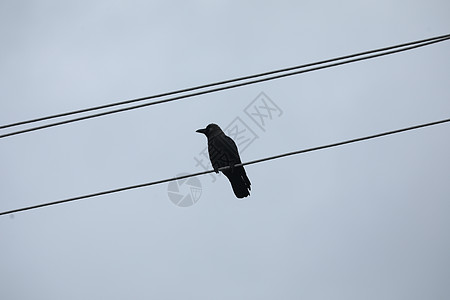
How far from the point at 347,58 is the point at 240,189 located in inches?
159

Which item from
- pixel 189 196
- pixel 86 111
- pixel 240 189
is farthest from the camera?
pixel 189 196

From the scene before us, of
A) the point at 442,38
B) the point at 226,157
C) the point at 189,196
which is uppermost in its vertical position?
the point at 189,196

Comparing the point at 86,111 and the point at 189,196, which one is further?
the point at 189,196

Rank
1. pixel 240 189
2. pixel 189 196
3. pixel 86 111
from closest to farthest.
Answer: pixel 86 111
pixel 240 189
pixel 189 196

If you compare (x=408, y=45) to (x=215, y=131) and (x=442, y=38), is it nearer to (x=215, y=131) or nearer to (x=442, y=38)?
(x=442, y=38)

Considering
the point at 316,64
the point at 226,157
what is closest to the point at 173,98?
the point at 316,64

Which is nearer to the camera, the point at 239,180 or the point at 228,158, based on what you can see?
the point at 239,180

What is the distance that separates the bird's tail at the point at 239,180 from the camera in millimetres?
9680

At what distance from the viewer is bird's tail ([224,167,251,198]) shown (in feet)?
31.8

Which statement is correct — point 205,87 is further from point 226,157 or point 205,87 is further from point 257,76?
point 226,157

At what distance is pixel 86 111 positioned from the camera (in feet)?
20.1

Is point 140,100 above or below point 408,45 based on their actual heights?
above

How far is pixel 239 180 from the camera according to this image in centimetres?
975

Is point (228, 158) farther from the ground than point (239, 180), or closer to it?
farther from the ground
